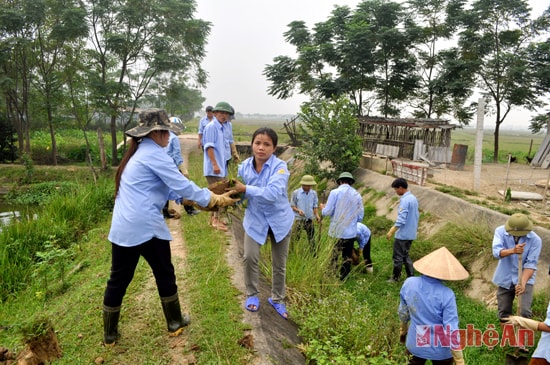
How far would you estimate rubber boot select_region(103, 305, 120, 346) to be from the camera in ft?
9.04

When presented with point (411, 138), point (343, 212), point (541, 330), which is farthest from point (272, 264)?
point (411, 138)

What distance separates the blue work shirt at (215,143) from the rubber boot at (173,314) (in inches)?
92.7

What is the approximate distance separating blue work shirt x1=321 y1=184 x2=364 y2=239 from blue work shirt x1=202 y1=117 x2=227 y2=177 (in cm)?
166

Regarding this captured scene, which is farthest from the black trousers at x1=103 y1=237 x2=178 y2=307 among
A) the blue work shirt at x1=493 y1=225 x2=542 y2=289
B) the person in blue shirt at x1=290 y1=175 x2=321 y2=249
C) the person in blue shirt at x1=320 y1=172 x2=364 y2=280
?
the blue work shirt at x1=493 y1=225 x2=542 y2=289

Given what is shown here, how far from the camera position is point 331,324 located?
3.23m

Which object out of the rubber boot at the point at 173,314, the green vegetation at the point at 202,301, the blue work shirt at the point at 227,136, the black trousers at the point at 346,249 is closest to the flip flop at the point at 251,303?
the green vegetation at the point at 202,301

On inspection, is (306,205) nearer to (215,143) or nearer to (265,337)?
(215,143)

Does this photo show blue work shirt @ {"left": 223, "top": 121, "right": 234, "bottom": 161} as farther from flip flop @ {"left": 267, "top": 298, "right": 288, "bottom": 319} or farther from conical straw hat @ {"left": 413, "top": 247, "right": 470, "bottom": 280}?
conical straw hat @ {"left": 413, "top": 247, "right": 470, "bottom": 280}

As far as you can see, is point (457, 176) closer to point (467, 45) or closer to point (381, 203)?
point (381, 203)

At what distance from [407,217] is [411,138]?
1197 centimetres

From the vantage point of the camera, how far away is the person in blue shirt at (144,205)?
2.57 metres

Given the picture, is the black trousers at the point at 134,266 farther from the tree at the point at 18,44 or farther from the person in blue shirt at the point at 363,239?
the tree at the point at 18,44

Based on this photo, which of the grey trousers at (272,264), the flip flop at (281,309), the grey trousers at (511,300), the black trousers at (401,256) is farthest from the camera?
the black trousers at (401,256)

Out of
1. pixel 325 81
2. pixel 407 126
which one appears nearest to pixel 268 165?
pixel 407 126
